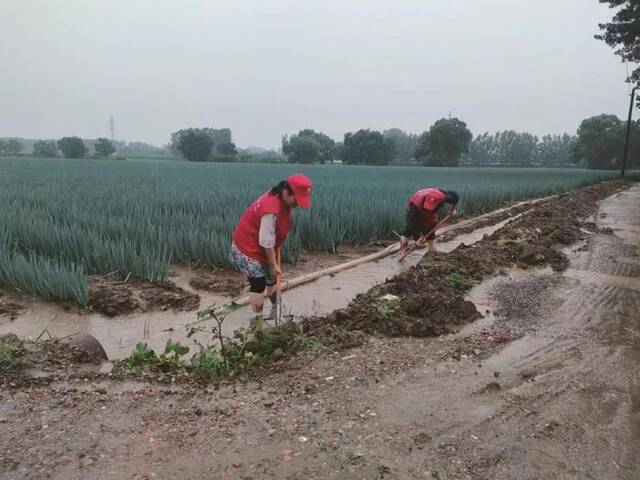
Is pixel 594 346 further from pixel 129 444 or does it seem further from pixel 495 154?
pixel 495 154

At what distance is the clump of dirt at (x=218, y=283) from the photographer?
4.29 m

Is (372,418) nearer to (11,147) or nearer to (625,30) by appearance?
(625,30)

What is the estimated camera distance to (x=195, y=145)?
4956 centimetres

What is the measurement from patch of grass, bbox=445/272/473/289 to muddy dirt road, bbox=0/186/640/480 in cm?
117

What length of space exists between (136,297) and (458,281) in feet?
9.53

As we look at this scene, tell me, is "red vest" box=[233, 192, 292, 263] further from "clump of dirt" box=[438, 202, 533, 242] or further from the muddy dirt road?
"clump of dirt" box=[438, 202, 533, 242]

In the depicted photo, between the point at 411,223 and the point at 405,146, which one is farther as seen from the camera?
the point at 405,146

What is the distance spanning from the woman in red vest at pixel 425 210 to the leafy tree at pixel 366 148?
136 ft

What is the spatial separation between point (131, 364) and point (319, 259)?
330cm

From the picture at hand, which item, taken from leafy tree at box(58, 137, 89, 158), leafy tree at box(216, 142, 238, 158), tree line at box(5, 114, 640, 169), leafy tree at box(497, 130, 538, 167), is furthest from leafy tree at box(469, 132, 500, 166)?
leafy tree at box(58, 137, 89, 158)

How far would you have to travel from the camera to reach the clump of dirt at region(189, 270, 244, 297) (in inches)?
169

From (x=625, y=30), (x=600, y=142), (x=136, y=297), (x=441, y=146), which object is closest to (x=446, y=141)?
(x=441, y=146)

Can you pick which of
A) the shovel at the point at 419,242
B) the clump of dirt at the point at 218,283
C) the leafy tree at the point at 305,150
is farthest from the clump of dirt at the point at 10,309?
the leafy tree at the point at 305,150

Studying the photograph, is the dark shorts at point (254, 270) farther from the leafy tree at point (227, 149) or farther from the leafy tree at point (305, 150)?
the leafy tree at point (227, 149)
